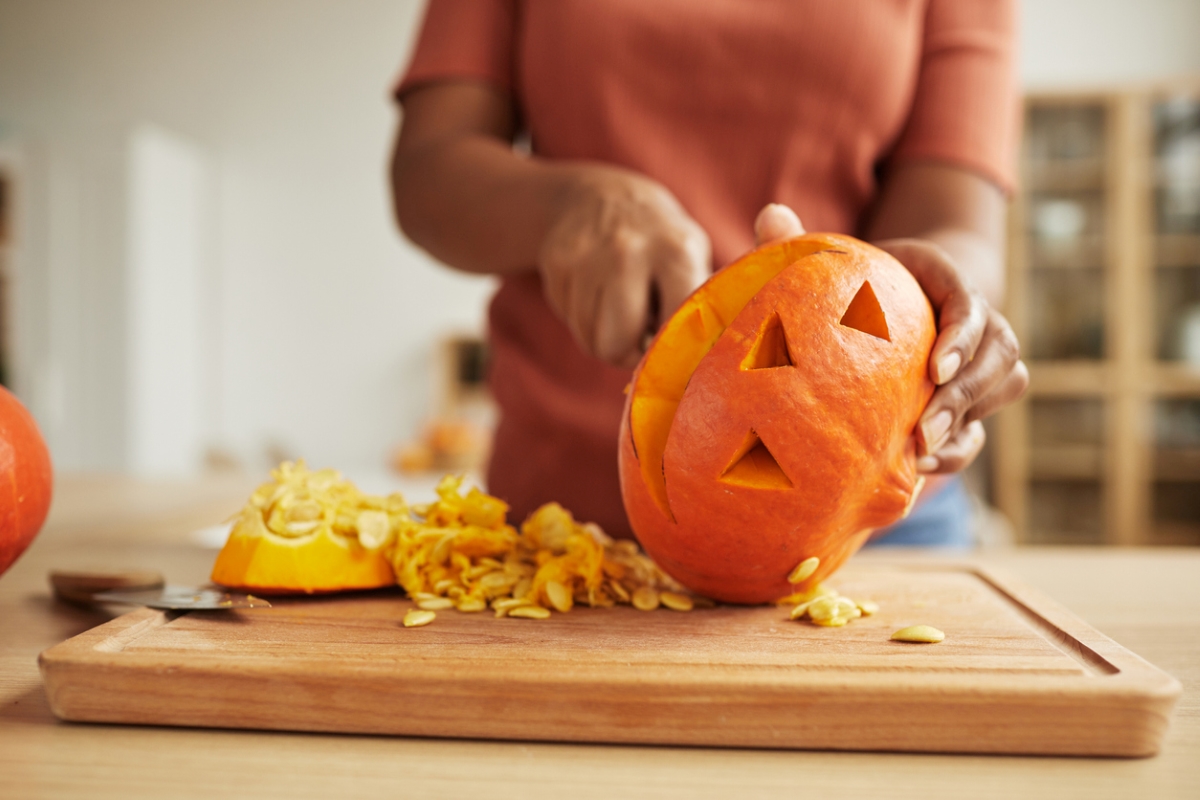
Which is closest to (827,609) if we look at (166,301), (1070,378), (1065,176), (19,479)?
(19,479)

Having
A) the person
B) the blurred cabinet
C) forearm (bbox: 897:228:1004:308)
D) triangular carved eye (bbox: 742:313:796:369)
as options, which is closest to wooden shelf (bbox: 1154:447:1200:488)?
the blurred cabinet

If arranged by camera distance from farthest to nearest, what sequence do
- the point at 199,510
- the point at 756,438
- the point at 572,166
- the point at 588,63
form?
the point at 199,510, the point at 588,63, the point at 572,166, the point at 756,438

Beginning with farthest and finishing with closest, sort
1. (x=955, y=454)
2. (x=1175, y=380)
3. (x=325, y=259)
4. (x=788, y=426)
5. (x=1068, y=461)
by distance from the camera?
(x=325, y=259), (x=1068, y=461), (x=1175, y=380), (x=955, y=454), (x=788, y=426)

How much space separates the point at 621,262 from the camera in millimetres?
786

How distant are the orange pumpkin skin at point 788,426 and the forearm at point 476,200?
31cm

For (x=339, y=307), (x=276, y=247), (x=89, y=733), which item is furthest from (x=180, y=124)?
(x=89, y=733)

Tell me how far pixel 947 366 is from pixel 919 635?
177mm

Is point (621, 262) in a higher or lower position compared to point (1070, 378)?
higher

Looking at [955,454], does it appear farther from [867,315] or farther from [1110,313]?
[1110,313]

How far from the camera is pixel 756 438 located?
0.62 m

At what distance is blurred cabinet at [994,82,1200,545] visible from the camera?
4.25 m

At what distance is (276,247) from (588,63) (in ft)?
14.7

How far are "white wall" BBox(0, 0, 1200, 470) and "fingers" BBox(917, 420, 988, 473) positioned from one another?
4.41 meters

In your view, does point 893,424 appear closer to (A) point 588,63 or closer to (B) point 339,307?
(A) point 588,63
